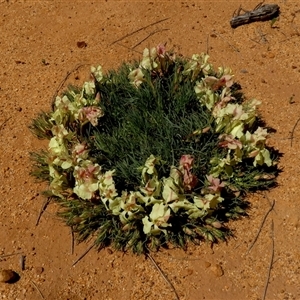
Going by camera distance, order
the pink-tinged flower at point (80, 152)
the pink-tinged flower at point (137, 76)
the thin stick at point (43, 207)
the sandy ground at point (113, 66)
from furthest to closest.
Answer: the pink-tinged flower at point (137, 76) → the thin stick at point (43, 207) → the pink-tinged flower at point (80, 152) → the sandy ground at point (113, 66)

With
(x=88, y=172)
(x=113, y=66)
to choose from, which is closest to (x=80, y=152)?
(x=88, y=172)

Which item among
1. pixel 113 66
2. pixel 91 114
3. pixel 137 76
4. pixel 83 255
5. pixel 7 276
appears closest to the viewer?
pixel 7 276

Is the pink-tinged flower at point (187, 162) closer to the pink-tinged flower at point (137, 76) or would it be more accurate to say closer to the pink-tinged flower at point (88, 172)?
the pink-tinged flower at point (88, 172)

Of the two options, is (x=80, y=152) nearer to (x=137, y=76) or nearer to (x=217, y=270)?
(x=137, y=76)

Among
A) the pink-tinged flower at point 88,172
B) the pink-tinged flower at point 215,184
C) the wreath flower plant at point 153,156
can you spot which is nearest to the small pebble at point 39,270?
the wreath flower plant at point 153,156

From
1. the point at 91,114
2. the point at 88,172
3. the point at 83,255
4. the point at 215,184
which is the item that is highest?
the point at 91,114

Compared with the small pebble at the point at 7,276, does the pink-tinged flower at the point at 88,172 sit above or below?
above
